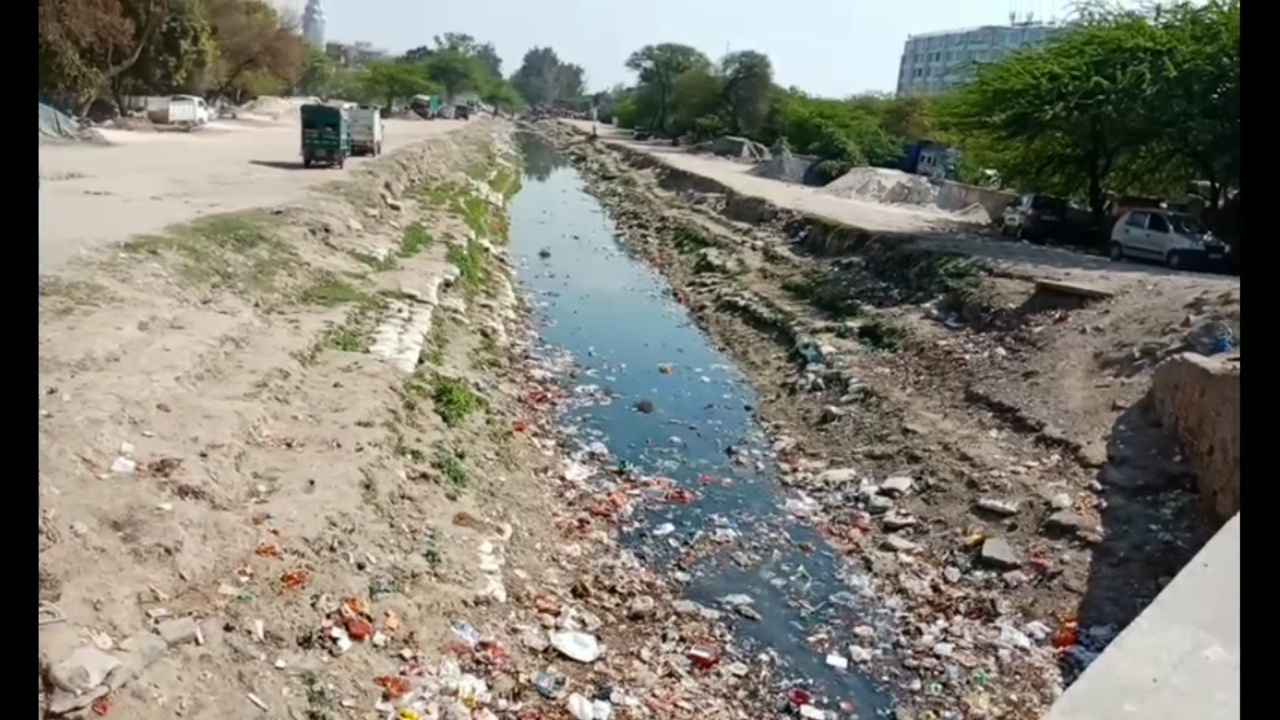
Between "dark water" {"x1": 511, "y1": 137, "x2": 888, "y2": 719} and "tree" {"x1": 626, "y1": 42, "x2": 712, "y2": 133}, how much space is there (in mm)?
64135

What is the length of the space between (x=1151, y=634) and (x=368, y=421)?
6.65 m

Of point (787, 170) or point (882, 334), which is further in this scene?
point (787, 170)

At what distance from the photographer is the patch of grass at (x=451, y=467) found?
29.6 feet

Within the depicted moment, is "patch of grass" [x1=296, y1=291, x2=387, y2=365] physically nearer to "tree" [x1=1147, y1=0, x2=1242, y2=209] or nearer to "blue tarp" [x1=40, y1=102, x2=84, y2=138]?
"tree" [x1=1147, y1=0, x2=1242, y2=209]

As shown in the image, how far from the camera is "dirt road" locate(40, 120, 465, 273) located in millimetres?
14211

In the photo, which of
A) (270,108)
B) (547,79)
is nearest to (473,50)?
(547,79)

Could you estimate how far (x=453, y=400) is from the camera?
1099 centimetres

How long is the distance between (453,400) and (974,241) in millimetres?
16172

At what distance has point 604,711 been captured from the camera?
20.6 feet

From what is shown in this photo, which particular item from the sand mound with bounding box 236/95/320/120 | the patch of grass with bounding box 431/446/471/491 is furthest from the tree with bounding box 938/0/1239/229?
the sand mound with bounding box 236/95/320/120

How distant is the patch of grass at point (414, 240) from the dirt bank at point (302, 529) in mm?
6276

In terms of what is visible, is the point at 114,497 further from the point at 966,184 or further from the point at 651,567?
the point at 966,184

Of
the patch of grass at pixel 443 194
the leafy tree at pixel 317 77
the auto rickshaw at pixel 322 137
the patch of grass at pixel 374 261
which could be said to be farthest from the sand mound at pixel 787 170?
Answer: the leafy tree at pixel 317 77

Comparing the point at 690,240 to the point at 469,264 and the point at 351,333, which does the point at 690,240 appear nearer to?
the point at 469,264
